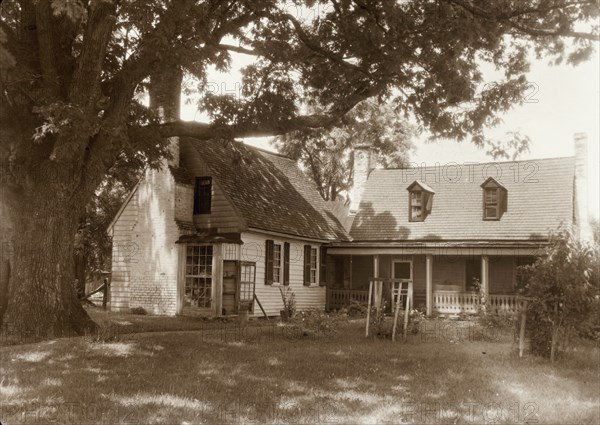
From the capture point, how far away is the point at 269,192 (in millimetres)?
27469

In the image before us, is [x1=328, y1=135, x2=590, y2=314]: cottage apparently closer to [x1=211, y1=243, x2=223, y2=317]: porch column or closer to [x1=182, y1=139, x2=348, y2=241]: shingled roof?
[x1=182, y1=139, x2=348, y2=241]: shingled roof

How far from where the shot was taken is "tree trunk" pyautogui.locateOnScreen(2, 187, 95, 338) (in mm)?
13938

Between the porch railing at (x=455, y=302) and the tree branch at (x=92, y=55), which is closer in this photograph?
the tree branch at (x=92, y=55)

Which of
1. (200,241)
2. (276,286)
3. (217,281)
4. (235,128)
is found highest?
(235,128)

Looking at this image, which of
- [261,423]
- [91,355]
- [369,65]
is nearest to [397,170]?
[369,65]

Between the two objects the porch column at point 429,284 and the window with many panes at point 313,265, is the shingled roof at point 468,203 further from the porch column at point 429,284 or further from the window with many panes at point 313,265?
the window with many panes at point 313,265

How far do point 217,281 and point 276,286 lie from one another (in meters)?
3.72

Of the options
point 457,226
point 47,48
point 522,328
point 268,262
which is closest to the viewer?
point 522,328

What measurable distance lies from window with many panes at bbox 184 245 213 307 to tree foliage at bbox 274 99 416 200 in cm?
2117

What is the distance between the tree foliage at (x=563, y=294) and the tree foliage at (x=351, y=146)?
3177cm

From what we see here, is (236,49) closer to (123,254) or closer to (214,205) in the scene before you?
(214,205)

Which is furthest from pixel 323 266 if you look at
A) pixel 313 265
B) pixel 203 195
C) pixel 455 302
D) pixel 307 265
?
pixel 203 195

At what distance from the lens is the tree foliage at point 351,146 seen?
46.0m

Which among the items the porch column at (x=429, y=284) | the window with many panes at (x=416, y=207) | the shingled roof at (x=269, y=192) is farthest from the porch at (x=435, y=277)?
the shingled roof at (x=269, y=192)
